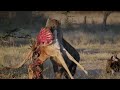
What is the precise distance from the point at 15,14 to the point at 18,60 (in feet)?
1.87

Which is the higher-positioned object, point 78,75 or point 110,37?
point 110,37

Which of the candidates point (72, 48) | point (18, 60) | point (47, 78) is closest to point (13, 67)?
point (18, 60)

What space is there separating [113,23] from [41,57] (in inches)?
39.0

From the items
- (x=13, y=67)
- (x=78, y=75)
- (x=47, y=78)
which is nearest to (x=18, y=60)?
(x=13, y=67)

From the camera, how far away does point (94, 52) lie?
513 centimetres

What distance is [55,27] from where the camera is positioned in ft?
16.6

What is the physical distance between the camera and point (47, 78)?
5.06 meters

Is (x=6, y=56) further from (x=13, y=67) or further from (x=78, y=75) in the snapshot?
(x=78, y=75)

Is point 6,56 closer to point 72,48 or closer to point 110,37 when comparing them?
point 72,48

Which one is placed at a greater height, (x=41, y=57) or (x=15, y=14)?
(x=15, y=14)

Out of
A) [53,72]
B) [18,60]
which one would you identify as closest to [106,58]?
[53,72]

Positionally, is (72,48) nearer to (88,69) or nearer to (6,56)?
(88,69)

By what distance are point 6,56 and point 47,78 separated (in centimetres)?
58

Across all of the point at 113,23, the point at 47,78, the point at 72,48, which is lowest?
the point at 47,78
